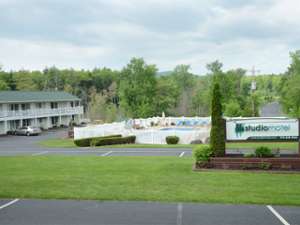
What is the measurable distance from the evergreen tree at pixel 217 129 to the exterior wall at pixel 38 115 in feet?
150

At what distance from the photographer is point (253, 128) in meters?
16.5

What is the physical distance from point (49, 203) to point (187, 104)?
7604 centimetres

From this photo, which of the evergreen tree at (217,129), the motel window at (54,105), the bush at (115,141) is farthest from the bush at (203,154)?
the motel window at (54,105)

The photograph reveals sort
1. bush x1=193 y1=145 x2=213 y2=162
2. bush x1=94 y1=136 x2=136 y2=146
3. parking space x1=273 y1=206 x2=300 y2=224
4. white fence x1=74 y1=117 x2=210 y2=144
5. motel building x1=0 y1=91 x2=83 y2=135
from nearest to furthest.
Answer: parking space x1=273 y1=206 x2=300 y2=224 → bush x1=193 y1=145 x2=213 y2=162 → bush x1=94 y1=136 x2=136 y2=146 → white fence x1=74 y1=117 x2=210 y2=144 → motel building x1=0 y1=91 x2=83 y2=135

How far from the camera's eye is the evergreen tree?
52.7ft

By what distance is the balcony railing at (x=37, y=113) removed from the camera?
187 feet

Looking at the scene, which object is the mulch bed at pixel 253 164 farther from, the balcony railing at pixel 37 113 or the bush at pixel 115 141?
the balcony railing at pixel 37 113

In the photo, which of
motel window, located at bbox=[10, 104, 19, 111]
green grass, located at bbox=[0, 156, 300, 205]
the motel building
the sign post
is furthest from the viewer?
motel window, located at bbox=[10, 104, 19, 111]

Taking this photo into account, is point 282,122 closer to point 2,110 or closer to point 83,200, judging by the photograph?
point 83,200

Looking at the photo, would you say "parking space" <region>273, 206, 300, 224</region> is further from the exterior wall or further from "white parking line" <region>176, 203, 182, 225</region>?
the exterior wall

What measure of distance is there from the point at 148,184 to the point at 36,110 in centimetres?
5432

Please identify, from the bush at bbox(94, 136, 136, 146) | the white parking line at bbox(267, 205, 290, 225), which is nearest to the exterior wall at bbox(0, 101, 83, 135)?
the bush at bbox(94, 136, 136, 146)

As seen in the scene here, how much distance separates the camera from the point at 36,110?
63.5 metres

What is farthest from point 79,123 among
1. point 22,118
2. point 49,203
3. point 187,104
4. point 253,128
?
point 49,203
